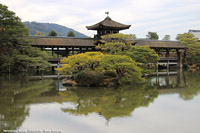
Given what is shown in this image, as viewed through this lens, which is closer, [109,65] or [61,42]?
[109,65]

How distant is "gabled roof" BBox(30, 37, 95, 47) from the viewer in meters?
30.3

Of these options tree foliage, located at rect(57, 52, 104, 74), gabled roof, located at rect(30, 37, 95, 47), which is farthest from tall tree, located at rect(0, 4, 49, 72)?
tree foliage, located at rect(57, 52, 104, 74)

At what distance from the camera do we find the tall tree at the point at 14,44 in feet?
78.7

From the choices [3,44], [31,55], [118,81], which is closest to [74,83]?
[118,81]

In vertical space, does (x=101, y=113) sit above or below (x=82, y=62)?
below

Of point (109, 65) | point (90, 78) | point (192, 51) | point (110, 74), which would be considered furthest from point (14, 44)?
point (192, 51)

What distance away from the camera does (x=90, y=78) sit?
1850 centimetres

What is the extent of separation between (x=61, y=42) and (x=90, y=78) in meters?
14.8

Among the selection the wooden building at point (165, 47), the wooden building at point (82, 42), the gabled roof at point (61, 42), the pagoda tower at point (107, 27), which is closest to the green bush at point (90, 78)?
the wooden building at point (82, 42)

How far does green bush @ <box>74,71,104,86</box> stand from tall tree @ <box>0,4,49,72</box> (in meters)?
7.73

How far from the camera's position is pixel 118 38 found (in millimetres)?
27000

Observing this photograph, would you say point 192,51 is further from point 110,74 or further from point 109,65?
point 109,65

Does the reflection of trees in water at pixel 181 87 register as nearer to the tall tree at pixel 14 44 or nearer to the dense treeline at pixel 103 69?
the dense treeline at pixel 103 69

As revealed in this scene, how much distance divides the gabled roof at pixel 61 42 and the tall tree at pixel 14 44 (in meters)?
3.50
